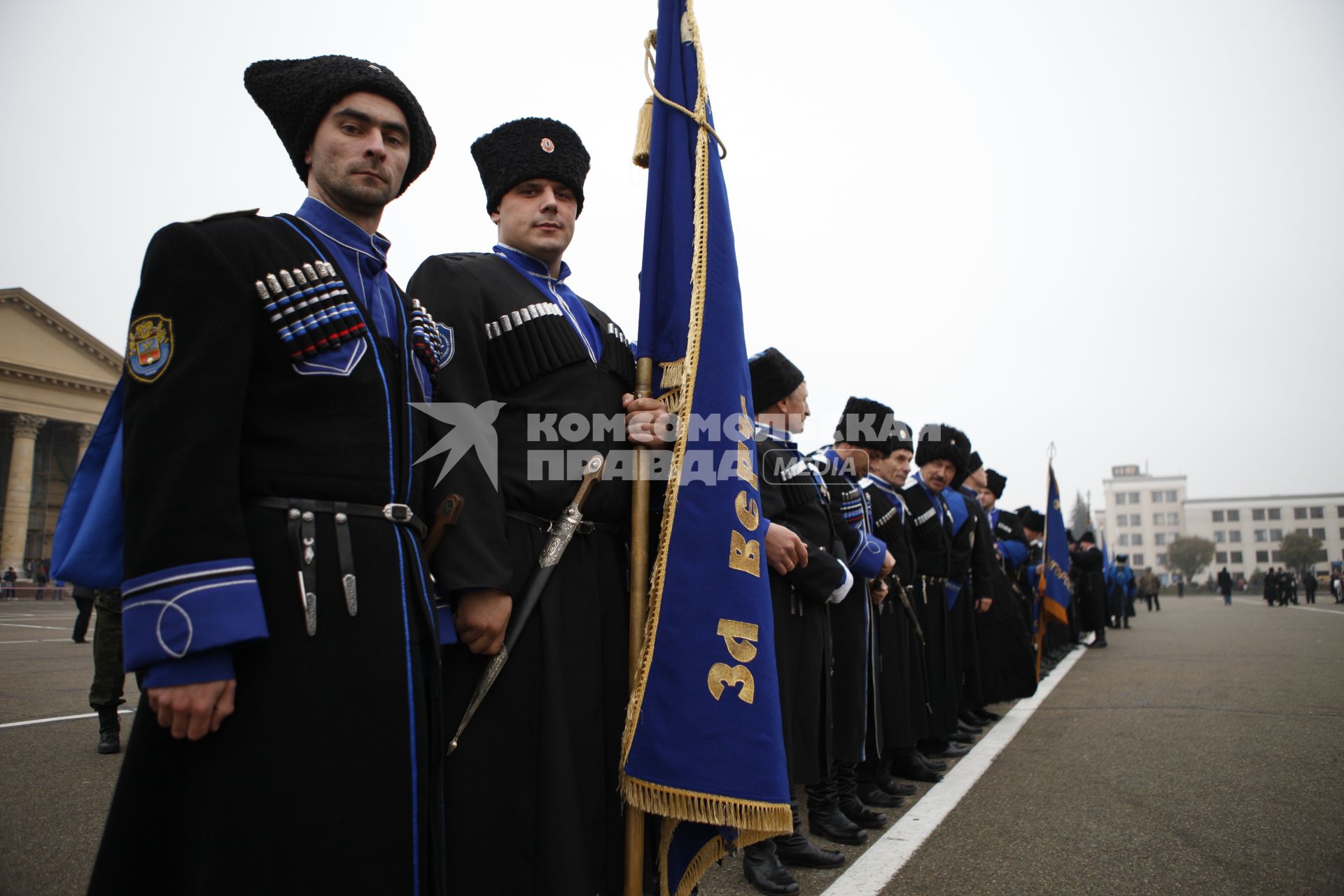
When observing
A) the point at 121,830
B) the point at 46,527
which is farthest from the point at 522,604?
the point at 46,527

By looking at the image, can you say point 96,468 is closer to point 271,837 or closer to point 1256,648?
point 271,837

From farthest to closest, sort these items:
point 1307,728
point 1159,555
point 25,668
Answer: point 1159,555, point 25,668, point 1307,728

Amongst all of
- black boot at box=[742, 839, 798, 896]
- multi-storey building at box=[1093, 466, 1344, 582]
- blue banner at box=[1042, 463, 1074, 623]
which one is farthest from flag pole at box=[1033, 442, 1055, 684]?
multi-storey building at box=[1093, 466, 1344, 582]

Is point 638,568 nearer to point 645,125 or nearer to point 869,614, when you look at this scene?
point 645,125

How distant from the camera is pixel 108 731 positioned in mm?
5488

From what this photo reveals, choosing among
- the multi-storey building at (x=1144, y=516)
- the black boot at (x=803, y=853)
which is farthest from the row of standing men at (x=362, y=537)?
the multi-storey building at (x=1144, y=516)

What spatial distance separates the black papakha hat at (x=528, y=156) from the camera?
2760 millimetres

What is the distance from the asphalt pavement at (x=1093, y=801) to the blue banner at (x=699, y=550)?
1.38 meters

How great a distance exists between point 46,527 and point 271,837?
183ft

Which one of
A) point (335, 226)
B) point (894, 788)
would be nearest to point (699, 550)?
point (335, 226)

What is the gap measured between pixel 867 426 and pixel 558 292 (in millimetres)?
4141

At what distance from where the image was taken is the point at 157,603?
155 cm

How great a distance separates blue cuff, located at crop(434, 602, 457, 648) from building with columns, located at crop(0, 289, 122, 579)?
1806 inches

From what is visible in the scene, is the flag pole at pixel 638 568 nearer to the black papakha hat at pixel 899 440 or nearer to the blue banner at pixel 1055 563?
the black papakha hat at pixel 899 440
